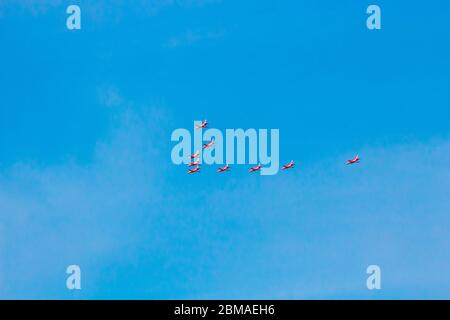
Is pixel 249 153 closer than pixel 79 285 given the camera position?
No
